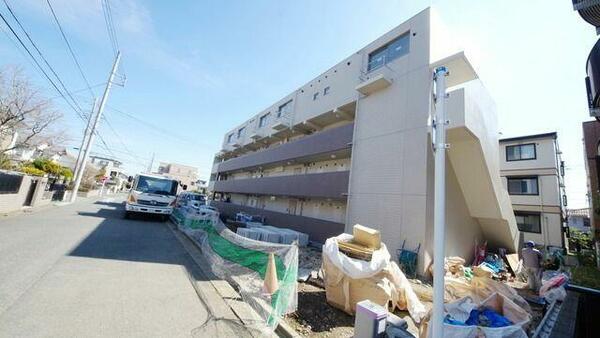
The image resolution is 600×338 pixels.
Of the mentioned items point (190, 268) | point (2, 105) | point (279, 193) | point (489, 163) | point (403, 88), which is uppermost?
point (403, 88)

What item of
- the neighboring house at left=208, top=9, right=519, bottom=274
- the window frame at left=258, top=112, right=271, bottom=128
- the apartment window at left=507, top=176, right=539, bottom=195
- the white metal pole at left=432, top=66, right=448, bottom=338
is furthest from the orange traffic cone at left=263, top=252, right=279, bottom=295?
the apartment window at left=507, top=176, right=539, bottom=195

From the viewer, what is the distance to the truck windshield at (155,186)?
1335 cm

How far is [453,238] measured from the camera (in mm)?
9547

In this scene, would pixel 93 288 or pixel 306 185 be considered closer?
pixel 93 288

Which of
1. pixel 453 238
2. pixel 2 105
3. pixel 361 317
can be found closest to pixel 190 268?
pixel 361 317

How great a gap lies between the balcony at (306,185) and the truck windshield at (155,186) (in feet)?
20.1

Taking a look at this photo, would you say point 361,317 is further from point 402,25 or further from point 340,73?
point 340,73

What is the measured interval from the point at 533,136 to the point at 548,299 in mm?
17616

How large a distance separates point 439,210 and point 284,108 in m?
18.6

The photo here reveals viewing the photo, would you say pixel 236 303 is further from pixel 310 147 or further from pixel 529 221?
pixel 529 221

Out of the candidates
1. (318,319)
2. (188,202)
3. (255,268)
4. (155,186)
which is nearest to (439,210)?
(318,319)

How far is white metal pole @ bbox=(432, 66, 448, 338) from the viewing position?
6.12ft

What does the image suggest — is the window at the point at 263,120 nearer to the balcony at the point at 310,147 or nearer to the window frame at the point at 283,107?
the window frame at the point at 283,107

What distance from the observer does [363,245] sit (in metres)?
5.08
